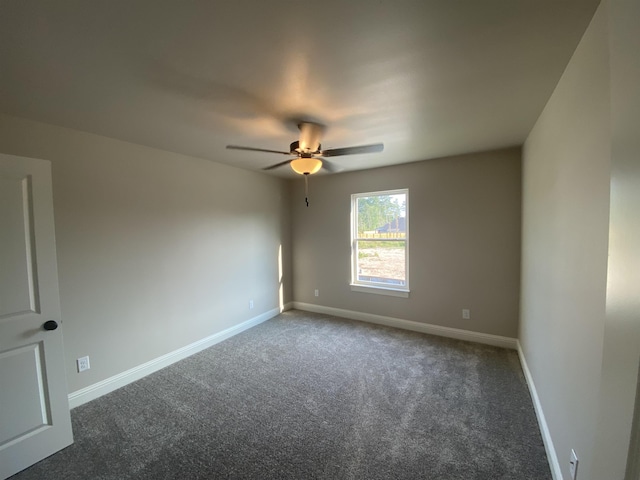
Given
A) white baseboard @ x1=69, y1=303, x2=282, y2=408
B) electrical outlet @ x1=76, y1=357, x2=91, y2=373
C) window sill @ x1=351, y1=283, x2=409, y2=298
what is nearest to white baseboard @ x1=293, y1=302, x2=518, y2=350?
window sill @ x1=351, y1=283, x2=409, y2=298

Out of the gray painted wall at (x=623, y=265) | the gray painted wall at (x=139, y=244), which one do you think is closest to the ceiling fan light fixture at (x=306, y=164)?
the gray painted wall at (x=139, y=244)

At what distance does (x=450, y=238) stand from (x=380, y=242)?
1.01m

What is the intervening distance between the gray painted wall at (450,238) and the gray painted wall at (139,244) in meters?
1.45

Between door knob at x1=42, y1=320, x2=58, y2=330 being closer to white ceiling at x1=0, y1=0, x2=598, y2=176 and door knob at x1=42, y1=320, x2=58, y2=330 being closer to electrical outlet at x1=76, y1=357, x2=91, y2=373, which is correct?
electrical outlet at x1=76, y1=357, x2=91, y2=373

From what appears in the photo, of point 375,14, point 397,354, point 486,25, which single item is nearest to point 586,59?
point 486,25

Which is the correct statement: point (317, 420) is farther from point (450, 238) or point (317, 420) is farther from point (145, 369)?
point (450, 238)

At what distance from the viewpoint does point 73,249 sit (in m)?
2.45

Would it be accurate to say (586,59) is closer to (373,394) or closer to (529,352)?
(529,352)

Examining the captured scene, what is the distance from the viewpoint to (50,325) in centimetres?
192

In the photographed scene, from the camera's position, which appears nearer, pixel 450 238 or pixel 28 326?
pixel 28 326

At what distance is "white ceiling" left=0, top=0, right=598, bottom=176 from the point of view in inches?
47.1

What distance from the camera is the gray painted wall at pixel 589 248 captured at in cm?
56

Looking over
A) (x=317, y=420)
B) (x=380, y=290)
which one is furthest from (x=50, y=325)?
(x=380, y=290)

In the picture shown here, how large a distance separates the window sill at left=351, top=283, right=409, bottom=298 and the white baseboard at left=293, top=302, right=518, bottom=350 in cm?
36
